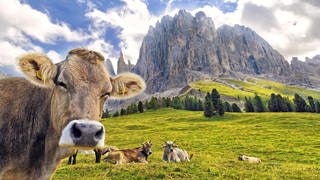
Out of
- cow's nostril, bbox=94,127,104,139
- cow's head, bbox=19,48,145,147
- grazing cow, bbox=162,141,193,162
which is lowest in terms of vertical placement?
grazing cow, bbox=162,141,193,162

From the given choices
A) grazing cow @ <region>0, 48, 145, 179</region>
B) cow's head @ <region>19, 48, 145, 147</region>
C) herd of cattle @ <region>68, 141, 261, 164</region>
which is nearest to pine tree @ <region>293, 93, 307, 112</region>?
herd of cattle @ <region>68, 141, 261, 164</region>

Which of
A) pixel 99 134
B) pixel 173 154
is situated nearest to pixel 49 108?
pixel 99 134

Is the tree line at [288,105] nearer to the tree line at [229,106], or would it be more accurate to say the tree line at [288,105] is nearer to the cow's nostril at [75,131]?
the tree line at [229,106]

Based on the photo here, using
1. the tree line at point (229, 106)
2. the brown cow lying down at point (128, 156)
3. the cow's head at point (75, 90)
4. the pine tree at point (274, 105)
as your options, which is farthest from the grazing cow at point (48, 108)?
the pine tree at point (274, 105)

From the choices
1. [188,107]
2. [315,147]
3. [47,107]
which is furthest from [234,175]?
[188,107]

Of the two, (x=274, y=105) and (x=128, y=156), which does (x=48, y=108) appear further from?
(x=274, y=105)

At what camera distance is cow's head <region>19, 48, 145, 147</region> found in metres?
5.79

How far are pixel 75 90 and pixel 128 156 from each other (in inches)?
851

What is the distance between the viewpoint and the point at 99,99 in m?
6.73

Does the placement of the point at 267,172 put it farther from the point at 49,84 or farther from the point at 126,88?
the point at 49,84

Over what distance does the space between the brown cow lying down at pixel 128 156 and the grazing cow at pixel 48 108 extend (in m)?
18.1

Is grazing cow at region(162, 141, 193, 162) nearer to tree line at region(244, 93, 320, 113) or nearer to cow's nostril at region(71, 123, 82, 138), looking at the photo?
cow's nostril at region(71, 123, 82, 138)

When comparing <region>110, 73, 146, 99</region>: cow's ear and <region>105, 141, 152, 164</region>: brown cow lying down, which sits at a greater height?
<region>110, 73, 146, 99</region>: cow's ear

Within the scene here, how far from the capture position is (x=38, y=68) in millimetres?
7055
